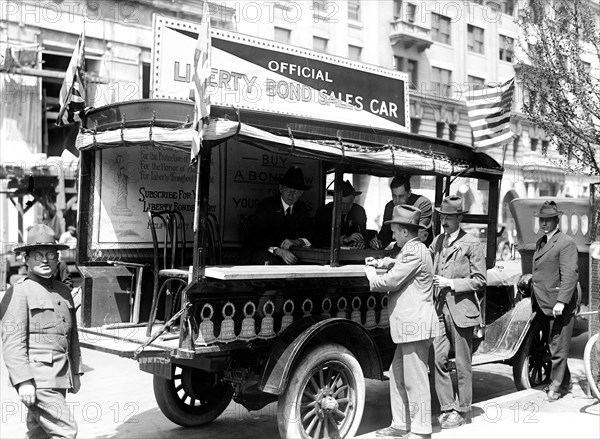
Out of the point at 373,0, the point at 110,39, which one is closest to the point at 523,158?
the point at 373,0

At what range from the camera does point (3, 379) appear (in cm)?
818

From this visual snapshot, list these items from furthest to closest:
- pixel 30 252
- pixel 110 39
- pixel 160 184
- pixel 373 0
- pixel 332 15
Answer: pixel 373 0
pixel 332 15
pixel 110 39
pixel 160 184
pixel 30 252

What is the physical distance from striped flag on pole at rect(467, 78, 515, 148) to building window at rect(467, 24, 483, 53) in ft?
103

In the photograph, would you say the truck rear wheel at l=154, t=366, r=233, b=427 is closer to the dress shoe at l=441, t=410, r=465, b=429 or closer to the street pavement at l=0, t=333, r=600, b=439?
the street pavement at l=0, t=333, r=600, b=439

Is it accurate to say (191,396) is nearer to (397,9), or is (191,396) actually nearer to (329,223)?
(329,223)

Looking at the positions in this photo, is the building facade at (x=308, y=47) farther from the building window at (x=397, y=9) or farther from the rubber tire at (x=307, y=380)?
the rubber tire at (x=307, y=380)

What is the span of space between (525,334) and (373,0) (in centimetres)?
2805

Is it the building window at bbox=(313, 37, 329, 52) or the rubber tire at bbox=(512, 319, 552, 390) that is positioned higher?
the building window at bbox=(313, 37, 329, 52)

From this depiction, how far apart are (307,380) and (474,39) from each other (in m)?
35.9

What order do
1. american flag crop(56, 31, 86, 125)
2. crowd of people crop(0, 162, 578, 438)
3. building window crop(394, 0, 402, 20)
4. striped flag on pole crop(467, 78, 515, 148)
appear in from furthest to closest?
building window crop(394, 0, 402, 20)
striped flag on pole crop(467, 78, 515, 148)
american flag crop(56, 31, 86, 125)
crowd of people crop(0, 162, 578, 438)

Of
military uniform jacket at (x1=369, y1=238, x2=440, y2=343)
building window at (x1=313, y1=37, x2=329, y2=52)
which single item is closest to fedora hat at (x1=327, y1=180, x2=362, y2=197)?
military uniform jacket at (x1=369, y1=238, x2=440, y2=343)

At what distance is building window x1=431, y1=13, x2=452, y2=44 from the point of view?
35906 mm

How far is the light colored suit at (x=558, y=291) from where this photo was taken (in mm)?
6926

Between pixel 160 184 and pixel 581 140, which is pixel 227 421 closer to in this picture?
pixel 160 184
